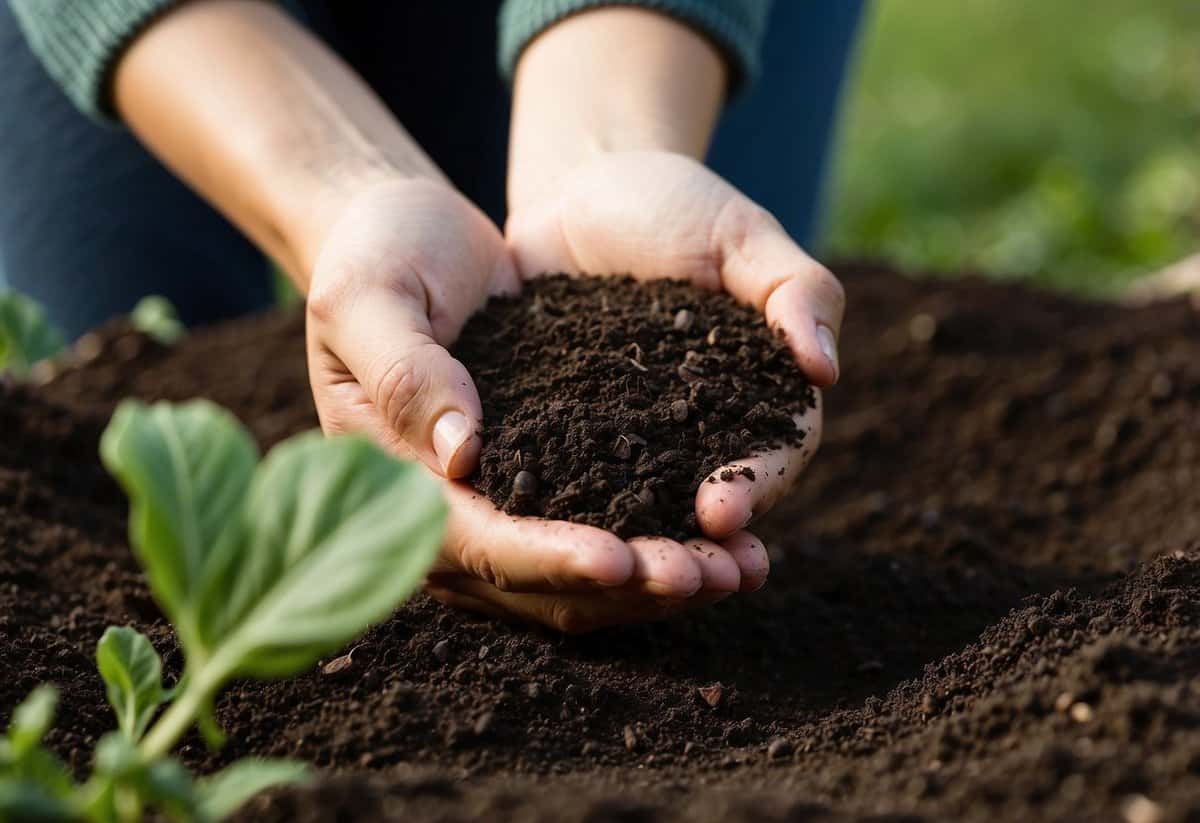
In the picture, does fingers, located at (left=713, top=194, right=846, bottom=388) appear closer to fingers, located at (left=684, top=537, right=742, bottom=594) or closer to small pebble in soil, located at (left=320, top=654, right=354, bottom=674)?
fingers, located at (left=684, top=537, right=742, bottom=594)

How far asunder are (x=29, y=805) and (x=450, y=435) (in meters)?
0.89

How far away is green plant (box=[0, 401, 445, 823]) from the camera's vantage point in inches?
42.9

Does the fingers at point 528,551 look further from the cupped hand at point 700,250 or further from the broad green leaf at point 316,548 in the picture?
the broad green leaf at point 316,548

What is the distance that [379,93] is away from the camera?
3.97 meters

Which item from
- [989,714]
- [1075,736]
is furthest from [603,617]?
[1075,736]

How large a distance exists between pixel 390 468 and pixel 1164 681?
909 mm

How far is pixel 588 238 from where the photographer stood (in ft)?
7.68

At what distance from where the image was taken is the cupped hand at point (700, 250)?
6.42 ft

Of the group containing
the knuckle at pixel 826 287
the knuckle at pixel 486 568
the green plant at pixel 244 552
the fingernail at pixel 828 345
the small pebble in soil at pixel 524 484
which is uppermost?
the green plant at pixel 244 552

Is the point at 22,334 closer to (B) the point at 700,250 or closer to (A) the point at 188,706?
(B) the point at 700,250

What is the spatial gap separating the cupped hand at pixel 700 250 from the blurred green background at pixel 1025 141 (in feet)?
A: 8.24

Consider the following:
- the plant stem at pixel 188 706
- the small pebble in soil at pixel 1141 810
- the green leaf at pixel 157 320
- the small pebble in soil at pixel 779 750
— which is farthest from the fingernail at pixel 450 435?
the green leaf at pixel 157 320

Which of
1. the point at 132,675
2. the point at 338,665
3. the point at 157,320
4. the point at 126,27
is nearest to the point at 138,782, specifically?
the point at 132,675

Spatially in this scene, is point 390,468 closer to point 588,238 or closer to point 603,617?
point 603,617
